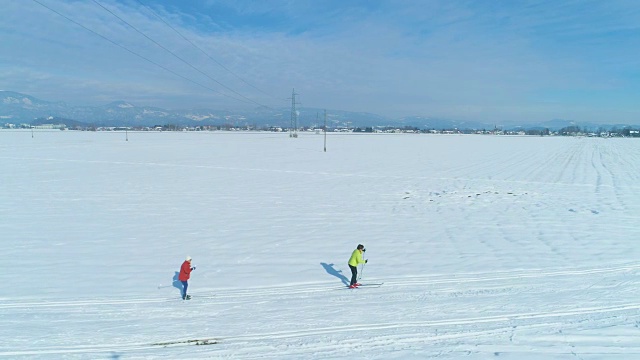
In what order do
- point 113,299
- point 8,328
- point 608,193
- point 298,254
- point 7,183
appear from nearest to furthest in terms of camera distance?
1. point 8,328
2. point 113,299
3. point 298,254
4. point 608,193
5. point 7,183

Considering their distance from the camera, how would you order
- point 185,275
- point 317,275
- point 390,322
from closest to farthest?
point 390,322
point 185,275
point 317,275

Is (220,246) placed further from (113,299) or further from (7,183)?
(7,183)

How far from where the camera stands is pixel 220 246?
1288 cm

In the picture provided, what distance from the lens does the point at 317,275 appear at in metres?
10.5

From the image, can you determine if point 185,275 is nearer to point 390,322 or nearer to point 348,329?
point 348,329

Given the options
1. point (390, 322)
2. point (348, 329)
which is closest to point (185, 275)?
point (348, 329)

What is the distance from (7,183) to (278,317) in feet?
85.3

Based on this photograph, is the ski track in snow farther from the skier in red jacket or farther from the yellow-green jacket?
the yellow-green jacket

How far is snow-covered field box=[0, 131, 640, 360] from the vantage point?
6.92m

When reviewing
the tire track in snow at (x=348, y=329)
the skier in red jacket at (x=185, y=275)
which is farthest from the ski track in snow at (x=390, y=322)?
the skier in red jacket at (x=185, y=275)

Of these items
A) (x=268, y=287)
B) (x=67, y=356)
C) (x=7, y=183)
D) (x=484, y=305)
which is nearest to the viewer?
(x=67, y=356)

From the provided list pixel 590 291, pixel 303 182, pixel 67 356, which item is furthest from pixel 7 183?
pixel 590 291

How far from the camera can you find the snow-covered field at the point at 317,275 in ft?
22.7

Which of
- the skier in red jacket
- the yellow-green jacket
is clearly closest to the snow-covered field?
the skier in red jacket
